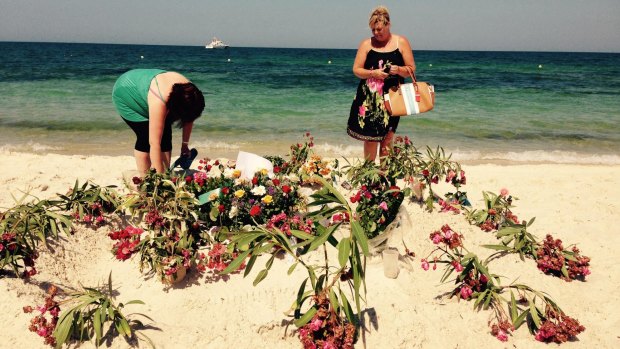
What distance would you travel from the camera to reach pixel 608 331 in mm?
2564

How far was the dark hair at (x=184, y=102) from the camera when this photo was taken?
3432 millimetres

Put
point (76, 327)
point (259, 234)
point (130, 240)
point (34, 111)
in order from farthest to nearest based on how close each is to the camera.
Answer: point (34, 111), point (130, 240), point (76, 327), point (259, 234)

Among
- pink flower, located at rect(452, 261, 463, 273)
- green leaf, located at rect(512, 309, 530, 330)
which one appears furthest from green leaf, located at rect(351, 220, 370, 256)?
green leaf, located at rect(512, 309, 530, 330)

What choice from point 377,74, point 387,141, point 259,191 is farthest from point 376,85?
point 259,191

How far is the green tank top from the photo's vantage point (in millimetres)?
3779

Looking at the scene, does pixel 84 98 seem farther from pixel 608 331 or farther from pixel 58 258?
pixel 608 331

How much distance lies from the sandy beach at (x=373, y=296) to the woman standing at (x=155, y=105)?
97 cm

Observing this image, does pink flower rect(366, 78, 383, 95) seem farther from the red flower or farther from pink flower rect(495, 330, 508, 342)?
pink flower rect(495, 330, 508, 342)

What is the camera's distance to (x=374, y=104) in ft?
14.6

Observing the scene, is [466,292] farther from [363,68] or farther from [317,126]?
[317,126]

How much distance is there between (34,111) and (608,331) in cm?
1441

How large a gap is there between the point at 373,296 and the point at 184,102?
232cm

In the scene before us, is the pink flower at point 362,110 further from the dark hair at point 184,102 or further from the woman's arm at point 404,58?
the dark hair at point 184,102

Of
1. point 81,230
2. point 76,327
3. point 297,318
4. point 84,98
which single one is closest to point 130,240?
point 81,230
